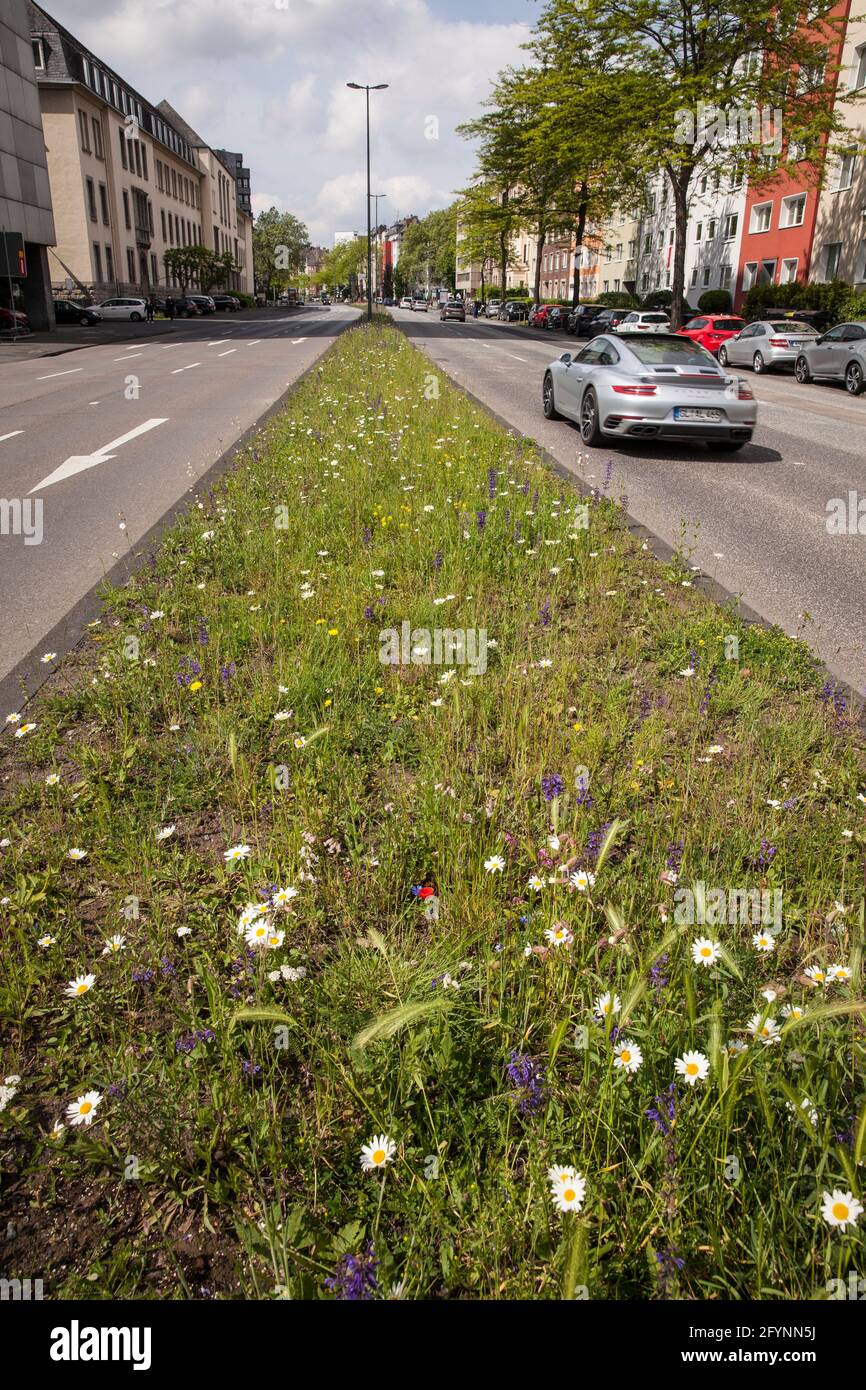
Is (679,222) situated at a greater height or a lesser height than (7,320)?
greater

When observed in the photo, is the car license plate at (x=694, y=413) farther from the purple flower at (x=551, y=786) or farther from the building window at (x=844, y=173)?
the building window at (x=844, y=173)

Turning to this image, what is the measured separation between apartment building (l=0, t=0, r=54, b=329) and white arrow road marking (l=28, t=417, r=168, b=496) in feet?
110

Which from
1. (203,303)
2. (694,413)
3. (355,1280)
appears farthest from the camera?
(203,303)

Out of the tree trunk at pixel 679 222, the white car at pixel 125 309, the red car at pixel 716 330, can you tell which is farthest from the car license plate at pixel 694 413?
the white car at pixel 125 309

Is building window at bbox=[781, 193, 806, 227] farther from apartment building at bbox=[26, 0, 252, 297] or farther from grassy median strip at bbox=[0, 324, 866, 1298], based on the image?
grassy median strip at bbox=[0, 324, 866, 1298]

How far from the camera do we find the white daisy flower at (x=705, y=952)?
2.23 m

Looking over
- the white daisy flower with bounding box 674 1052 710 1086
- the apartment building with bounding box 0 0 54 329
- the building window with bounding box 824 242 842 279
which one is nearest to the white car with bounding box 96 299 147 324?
the apartment building with bounding box 0 0 54 329

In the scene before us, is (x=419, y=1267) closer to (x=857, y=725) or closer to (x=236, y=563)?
(x=857, y=725)

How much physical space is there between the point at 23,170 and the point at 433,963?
51.9 meters

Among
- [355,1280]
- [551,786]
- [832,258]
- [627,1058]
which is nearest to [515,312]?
[832,258]

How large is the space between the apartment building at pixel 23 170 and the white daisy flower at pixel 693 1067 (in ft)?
152

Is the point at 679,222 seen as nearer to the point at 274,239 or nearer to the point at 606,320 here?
the point at 606,320

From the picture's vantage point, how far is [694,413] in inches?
419

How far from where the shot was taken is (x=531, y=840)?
300 centimetres
